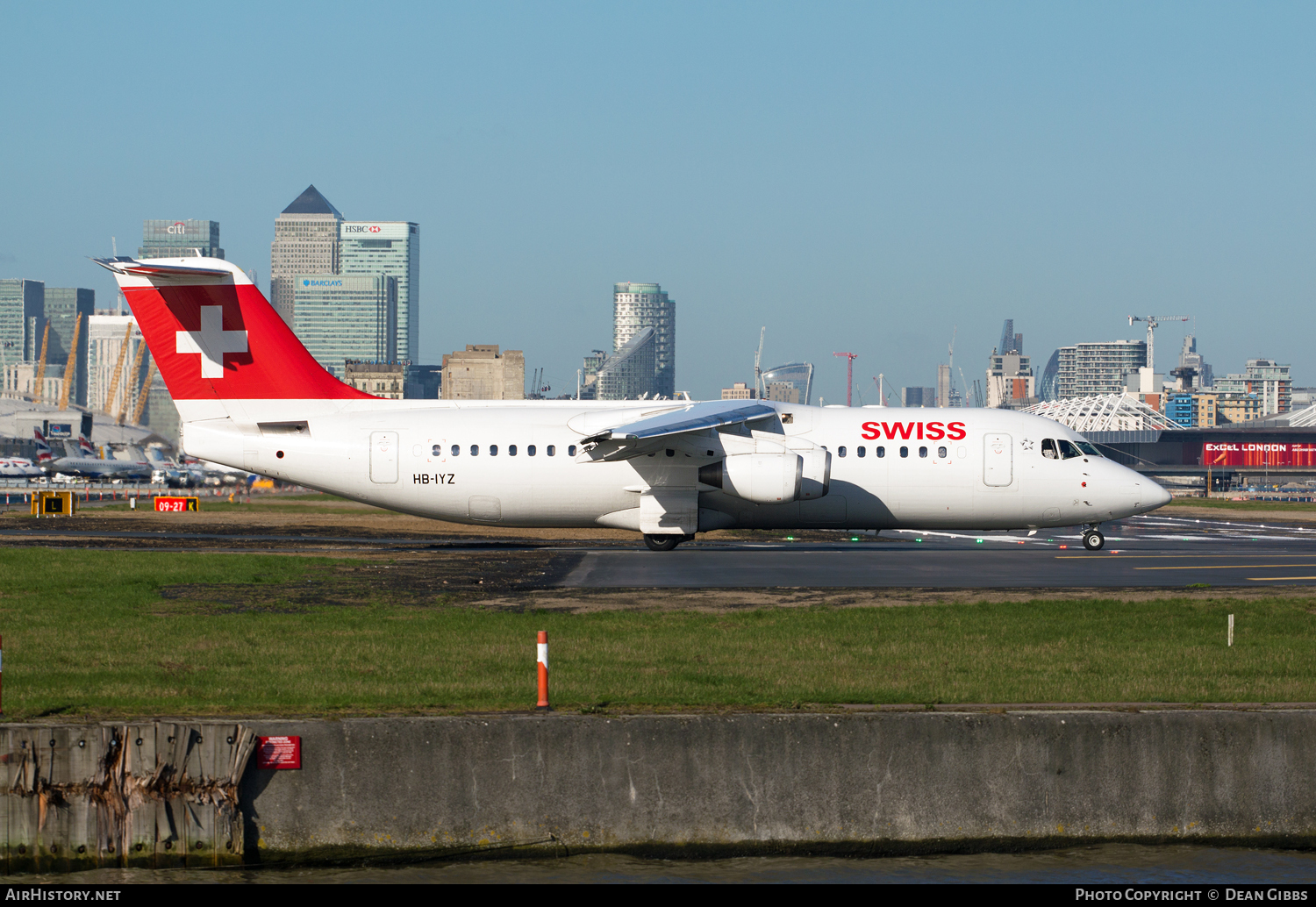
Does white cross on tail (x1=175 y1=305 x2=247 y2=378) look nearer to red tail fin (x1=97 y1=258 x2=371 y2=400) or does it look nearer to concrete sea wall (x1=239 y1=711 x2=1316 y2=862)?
red tail fin (x1=97 y1=258 x2=371 y2=400)

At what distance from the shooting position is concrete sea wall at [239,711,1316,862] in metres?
12.7

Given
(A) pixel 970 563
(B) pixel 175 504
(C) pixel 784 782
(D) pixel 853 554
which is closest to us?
(C) pixel 784 782

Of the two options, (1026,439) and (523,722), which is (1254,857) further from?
(1026,439)

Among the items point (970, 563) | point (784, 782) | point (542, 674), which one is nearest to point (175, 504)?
point (970, 563)

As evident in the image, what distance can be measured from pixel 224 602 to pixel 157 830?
411 inches

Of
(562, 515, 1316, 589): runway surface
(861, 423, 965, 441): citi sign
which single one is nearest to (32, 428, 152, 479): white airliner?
(562, 515, 1316, 589): runway surface

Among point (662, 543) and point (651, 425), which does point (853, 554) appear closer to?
point (662, 543)

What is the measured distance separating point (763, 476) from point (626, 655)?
668 inches

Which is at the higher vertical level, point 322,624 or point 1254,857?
point 322,624

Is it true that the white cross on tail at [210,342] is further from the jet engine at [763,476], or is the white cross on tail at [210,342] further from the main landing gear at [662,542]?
the jet engine at [763,476]

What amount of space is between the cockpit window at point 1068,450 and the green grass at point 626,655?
12.9 m

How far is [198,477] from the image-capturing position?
132 m

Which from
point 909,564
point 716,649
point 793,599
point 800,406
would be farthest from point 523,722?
point 800,406

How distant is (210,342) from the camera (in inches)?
1369
